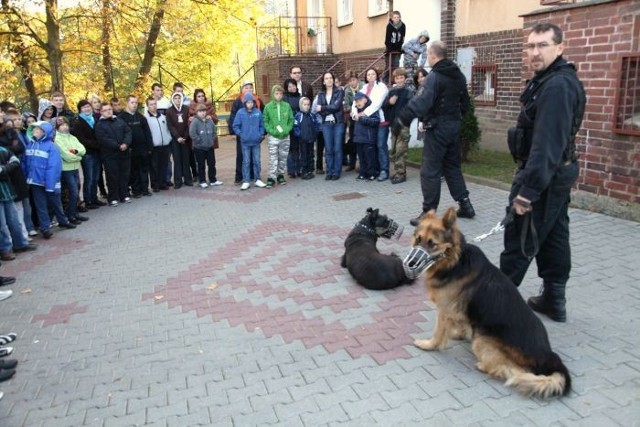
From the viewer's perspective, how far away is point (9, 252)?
7.24 meters

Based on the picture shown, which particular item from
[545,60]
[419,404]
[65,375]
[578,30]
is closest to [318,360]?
[419,404]

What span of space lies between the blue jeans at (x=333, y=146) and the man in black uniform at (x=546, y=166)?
6940 millimetres

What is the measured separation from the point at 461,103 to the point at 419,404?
474cm

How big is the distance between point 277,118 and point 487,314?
7.78 m

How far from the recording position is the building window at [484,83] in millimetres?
12352

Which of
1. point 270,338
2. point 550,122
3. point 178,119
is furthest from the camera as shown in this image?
point 178,119

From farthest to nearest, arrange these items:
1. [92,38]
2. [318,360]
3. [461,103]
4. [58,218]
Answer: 1. [92,38]
2. [58,218]
3. [461,103]
4. [318,360]

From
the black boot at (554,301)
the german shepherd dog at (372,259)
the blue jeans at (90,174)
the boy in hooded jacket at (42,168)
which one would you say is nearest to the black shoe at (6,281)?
the boy in hooded jacket at (42,168)

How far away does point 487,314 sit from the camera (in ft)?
11.5

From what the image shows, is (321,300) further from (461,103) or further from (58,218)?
(58,218)

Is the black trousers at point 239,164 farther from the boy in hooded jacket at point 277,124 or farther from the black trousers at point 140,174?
the black trousers at point 140,174

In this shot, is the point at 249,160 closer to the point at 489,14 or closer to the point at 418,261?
the point at 489,14

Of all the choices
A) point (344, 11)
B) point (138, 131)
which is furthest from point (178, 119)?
point (344, 11)

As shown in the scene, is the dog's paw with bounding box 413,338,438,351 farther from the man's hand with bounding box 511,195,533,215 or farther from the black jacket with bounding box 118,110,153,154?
the black jacket with bounding box 118,110,153,154
